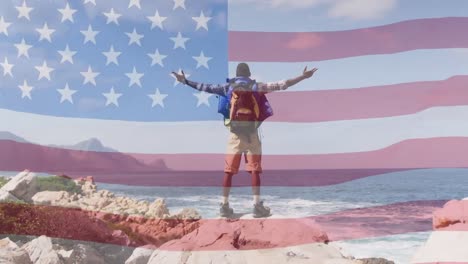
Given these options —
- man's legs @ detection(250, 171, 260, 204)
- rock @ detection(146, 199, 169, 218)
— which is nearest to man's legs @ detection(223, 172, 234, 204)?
man's legs @ detection(250, 171, 260, 204)

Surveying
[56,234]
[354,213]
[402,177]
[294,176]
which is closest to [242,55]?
[294,176]

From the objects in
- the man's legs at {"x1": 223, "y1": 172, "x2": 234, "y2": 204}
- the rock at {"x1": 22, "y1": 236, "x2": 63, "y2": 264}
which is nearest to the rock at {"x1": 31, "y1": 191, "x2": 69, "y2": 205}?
the rock at {"x1": 22, "y1": 236, "x2": 63, "y2": 264}

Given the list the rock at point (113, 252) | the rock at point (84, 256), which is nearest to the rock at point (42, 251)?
the rock at point (84, 256)

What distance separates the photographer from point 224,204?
6.54 meters

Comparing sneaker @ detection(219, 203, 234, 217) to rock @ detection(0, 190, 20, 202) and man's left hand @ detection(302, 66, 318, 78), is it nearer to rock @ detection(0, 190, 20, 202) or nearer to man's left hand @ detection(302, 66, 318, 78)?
man's left hand @ detection(302, 66, 318, 78)

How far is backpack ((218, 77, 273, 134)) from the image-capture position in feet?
20.7

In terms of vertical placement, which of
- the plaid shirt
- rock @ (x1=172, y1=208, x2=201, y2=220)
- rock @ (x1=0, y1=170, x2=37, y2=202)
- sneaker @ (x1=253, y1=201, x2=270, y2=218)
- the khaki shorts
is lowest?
rock @ (x1=172, y1=208, x2=201, y2=220)

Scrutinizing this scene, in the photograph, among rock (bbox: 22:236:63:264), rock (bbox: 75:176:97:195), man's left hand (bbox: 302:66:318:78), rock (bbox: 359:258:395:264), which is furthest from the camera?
rock (bbox: 75:176:97:195)

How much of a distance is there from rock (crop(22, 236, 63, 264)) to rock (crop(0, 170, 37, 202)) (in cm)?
171

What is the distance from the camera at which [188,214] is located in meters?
7.73

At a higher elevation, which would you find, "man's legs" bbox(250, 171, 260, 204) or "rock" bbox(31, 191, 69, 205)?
"man's legs" bbox(250, 171, 260, 204)

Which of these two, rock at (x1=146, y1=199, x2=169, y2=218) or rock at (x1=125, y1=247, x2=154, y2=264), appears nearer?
rock at (x1=125, y1=247, x2=154, y2=264)

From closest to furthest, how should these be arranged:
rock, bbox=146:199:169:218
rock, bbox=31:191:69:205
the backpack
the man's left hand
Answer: the man's left hand, the backpack, rock, bbox=146:199:169:218, rock, bbox=31:191:69:205

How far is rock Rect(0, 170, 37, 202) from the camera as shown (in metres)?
8.86
